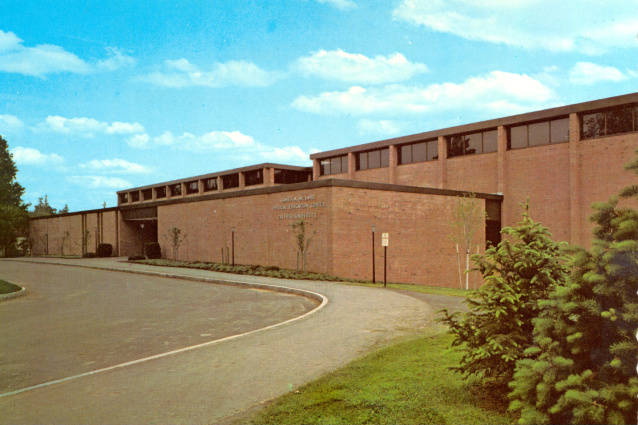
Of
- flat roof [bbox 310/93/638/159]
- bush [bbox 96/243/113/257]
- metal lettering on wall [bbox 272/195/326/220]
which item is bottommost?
bush [bbox 96/243/113/257]

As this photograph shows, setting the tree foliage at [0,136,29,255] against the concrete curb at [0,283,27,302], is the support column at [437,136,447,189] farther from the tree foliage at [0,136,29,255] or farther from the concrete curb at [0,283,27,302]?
the tree foliage at [0,136,29,255]

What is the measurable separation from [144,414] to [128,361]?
8.92ft

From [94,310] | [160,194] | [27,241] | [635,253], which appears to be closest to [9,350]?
[94,310]

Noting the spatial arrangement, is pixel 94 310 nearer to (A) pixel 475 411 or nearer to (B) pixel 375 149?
(A) pixel 475 411

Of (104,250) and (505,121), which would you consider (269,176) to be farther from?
(505,121)

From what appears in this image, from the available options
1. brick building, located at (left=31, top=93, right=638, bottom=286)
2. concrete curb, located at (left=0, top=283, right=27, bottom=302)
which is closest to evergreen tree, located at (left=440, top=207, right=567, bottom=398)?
concrete curb, located at (left=0, top=283, right=27, bottom=302)

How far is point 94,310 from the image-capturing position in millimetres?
13188

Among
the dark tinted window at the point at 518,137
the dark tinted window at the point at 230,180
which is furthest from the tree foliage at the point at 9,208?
the dark tinted window at the point at 518,137

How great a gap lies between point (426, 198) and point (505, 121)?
11.0 meters

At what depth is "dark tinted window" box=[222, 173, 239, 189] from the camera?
60.2 metres

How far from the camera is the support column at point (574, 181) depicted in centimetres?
3017

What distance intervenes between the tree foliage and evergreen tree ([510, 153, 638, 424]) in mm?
61504

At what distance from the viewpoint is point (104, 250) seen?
47188mm

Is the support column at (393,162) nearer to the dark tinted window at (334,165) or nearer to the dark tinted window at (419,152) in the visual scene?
the dark tinted window at (419,152)
